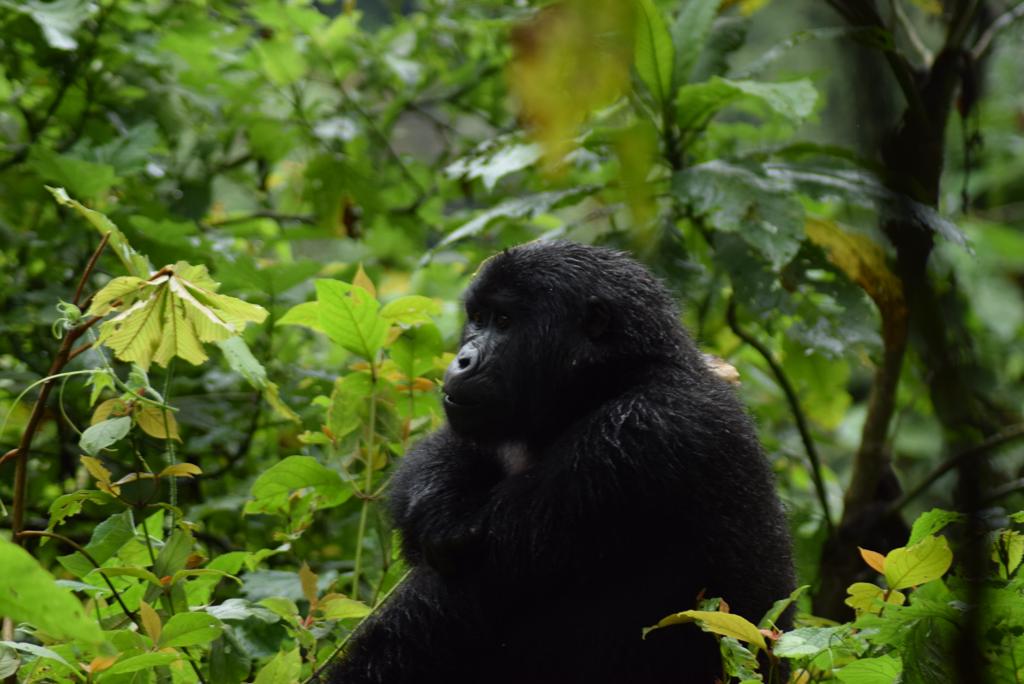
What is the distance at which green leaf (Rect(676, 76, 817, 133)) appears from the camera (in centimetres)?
318

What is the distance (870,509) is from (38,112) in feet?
10.9

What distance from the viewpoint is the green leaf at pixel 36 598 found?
→ 1214mm

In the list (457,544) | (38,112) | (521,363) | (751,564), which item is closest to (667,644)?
(751,564)

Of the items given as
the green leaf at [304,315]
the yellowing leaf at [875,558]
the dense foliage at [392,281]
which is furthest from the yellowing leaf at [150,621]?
the yellowing leaf at [875,558]

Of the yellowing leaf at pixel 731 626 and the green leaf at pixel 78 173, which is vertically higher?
the yellowing leaf at pixel 731 626

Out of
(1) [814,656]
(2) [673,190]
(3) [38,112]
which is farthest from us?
(3) [38,112]

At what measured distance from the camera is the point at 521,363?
2.76 metres

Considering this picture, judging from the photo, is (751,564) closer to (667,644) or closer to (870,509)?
(667,644)

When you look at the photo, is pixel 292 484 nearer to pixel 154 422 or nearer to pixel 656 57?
pixel 154 422

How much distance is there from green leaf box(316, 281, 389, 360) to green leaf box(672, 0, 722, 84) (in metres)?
1.49

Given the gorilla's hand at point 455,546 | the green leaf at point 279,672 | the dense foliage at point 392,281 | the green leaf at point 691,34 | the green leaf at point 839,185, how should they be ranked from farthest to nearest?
the green leaf at point 691,34, the green leaf at point 839,185, the gorilla's hand at point 455,546, the green leaf at point 279,672, the dense foliage at point 392,281

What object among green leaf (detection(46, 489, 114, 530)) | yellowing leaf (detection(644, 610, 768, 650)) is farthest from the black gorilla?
green leaf (detection(46, 489, 114, 530))

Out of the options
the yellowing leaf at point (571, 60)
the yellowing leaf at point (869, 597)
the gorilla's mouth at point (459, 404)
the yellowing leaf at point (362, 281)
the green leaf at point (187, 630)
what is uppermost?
the yellowing leaf at point (571, 60)

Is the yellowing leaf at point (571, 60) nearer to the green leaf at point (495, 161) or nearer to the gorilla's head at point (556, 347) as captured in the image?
the gorilla's head at point (556, 347)
